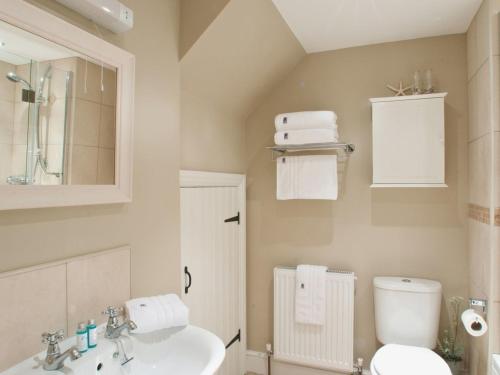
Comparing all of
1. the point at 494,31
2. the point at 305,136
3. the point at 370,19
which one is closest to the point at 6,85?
the point at 305,136

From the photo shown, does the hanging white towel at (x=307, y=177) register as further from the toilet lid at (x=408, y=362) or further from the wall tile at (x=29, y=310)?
the wall tile at (x=29, y=310)

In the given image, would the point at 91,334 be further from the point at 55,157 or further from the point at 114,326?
the point at 55,157

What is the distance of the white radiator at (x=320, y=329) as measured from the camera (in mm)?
2424

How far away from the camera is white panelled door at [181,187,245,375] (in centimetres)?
203

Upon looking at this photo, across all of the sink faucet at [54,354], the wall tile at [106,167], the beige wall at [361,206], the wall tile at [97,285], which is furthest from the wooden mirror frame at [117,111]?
the beige wall at [361,206]

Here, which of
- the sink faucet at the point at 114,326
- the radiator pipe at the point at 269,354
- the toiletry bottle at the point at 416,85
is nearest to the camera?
the sink faucet at the point at 114,326

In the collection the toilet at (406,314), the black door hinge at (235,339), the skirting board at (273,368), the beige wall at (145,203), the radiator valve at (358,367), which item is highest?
the beige wall at (145,203)

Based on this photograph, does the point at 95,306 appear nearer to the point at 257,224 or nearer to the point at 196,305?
the point at 196,305

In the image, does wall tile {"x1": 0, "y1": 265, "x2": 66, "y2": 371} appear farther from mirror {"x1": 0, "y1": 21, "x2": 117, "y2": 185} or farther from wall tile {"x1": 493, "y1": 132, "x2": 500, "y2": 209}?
wall tile {"x1": 493, "y1": 132, "x2": 500, "y2": 209}

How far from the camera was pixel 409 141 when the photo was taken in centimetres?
222

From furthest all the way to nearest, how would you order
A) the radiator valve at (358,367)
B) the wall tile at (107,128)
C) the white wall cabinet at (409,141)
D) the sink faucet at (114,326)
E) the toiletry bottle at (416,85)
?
the radiator valve at (358,367), the toiletry bottle at (416,85), the white wall cabinet at (409,141), the wall tile at (107,128), the sink faucet at (114,326)

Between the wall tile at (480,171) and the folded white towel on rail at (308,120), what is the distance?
33.7 inches

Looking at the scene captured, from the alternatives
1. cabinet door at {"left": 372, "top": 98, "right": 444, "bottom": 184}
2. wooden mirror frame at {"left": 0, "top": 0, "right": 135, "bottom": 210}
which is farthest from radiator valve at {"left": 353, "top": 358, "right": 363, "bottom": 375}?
wooden mirror frame at {"left": 0, "top": 0, "right": 135, "bottom": 210}

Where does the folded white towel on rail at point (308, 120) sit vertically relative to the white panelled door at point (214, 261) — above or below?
above
